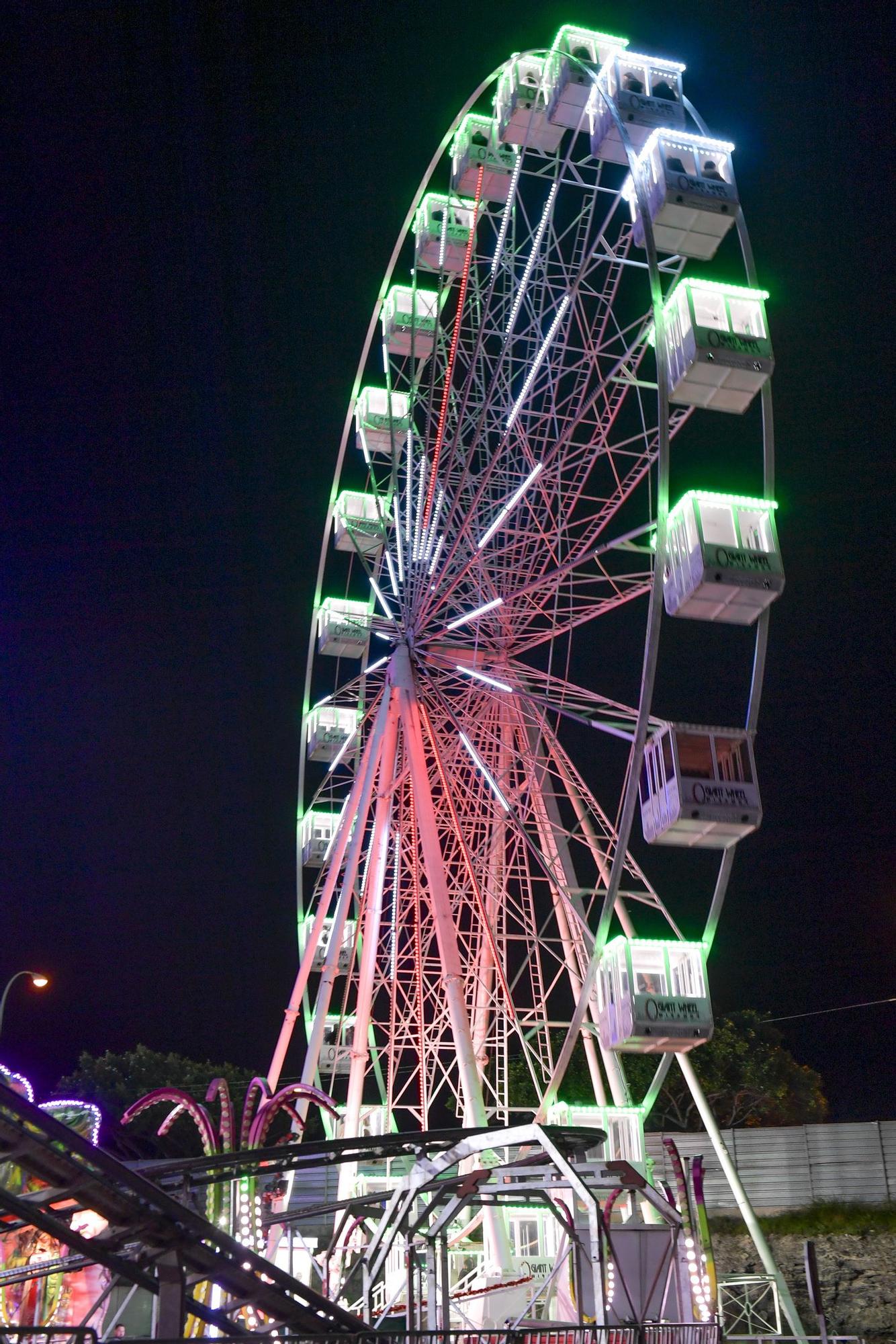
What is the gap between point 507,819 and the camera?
22.8 meters

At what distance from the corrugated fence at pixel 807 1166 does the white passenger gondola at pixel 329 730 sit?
497 inches

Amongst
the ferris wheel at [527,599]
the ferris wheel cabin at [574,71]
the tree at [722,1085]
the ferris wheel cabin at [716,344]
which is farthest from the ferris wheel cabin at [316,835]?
the tree at [722,1085]

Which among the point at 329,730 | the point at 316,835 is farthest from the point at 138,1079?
the point at 329,730

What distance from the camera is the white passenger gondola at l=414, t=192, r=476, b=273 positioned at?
25.7 metres

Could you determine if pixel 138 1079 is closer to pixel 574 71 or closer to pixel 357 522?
pixel 357 522

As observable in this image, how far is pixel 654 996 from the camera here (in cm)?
1598

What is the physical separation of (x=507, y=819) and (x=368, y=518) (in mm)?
8398

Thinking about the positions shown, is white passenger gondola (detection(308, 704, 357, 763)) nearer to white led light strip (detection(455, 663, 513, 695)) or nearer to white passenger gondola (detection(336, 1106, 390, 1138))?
white led light strip (detection(455, 663, 513, 695))

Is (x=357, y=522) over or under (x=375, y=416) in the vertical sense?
under

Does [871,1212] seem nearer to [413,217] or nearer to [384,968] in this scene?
[384,968]

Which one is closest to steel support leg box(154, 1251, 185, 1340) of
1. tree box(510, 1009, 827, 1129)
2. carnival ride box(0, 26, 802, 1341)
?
carnival ride box(0, 26, 802, 1341)

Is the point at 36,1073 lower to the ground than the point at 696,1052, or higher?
higher

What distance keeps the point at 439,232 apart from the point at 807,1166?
905 inches

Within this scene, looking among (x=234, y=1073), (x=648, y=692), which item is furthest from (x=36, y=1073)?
(x=648, y=692)
